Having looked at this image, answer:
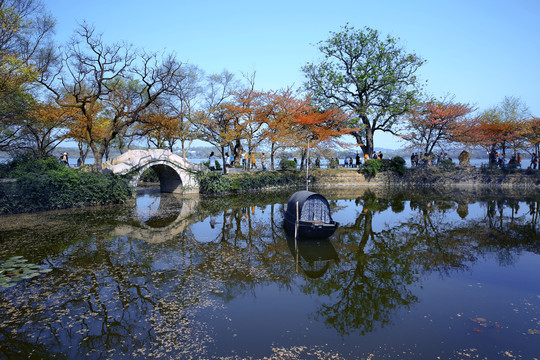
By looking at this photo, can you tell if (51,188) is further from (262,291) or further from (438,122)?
(438,122)

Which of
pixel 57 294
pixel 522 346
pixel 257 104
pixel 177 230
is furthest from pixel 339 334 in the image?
pixel 257 104

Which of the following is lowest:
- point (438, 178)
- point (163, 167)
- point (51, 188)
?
point (51, 188)

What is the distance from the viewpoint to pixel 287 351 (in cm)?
600

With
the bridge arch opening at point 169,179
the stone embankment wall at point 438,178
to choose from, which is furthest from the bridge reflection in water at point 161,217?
the stone embankment wall at point 438,178

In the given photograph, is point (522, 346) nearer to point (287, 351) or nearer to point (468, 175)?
point (287, 351)

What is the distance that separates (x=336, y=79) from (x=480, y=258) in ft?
82.0

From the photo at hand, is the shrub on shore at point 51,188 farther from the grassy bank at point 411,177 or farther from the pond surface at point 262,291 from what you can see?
the grassy bank at point 411,177

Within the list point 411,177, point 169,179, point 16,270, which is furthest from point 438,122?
point 16,270

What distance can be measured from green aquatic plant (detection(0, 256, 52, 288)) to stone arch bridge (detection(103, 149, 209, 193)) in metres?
11.4

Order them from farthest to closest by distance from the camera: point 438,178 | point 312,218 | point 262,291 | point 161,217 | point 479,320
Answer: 1. point 438,178
2. point 161,217
3. point 312,218
4. point 262,291
5. point 479,320

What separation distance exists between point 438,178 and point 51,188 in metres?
33.7

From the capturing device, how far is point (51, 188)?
58.1 feet

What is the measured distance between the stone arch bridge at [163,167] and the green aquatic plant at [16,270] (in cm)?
1139

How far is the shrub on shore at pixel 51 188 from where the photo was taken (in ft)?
54.6
